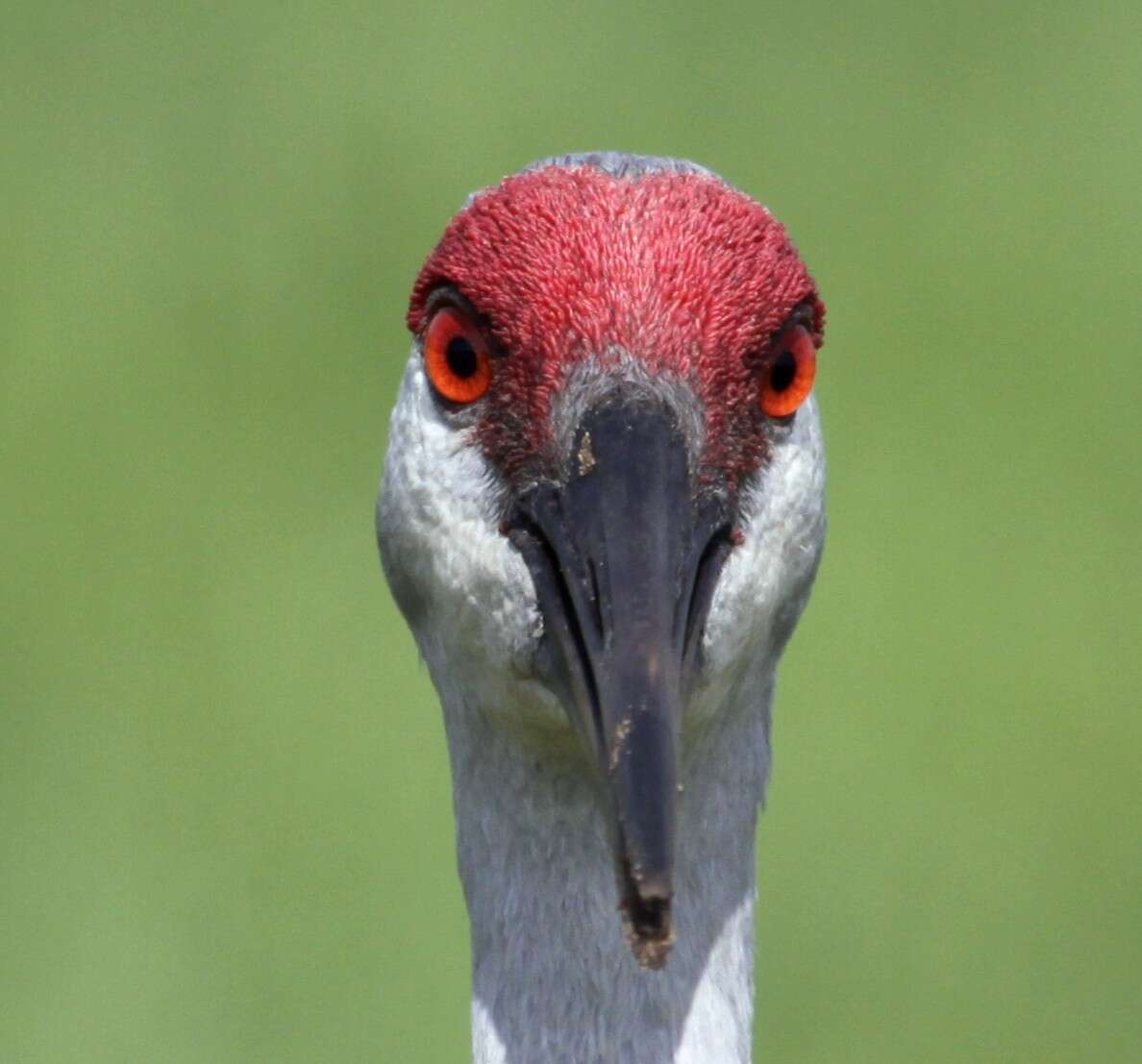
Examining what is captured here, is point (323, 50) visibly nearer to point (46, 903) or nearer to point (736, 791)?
point (46, 903)

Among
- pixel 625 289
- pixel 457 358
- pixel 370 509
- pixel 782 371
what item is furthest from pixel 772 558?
pixel 370 509

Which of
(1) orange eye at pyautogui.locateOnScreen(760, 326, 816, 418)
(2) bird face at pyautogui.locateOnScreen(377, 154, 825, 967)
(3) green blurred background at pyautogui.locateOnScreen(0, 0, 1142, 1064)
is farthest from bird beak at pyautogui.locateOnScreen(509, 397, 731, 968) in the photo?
(3) green blurred background at pyautogui.locateOnScreen(0, 0, 1142, 1064)

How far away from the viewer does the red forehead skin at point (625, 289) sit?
3320mm

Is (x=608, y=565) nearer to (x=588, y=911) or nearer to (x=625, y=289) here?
(x=625, y=289)

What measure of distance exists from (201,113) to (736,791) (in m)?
7.14

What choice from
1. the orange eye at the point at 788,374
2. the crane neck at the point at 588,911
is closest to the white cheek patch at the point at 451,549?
the crane neck at the point at 588,911

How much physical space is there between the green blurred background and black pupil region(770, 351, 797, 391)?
4104 mm

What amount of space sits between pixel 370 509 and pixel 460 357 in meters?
5.19

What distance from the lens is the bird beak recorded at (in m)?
3.02

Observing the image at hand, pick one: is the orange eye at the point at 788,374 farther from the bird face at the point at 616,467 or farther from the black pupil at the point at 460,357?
the black pupil at the point at 460,357

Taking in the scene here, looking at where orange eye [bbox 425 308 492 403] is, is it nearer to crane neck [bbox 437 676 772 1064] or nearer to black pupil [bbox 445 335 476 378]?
black pupil [bbox 445 335 476 378]

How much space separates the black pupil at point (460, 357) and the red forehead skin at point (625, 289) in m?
0.07

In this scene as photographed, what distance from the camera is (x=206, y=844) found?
798 centimetres

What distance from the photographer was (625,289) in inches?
132
